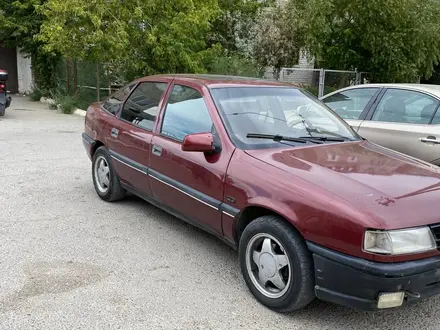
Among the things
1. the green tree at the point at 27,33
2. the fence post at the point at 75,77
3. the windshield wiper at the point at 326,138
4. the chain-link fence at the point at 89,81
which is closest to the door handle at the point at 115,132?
the windshield wiper at the point at 326,138

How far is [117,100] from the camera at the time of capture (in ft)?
18.2

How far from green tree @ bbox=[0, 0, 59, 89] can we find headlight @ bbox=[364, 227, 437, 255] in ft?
50.3

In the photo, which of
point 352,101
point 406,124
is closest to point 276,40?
point 352,101

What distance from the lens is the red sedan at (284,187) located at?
9.21 feet

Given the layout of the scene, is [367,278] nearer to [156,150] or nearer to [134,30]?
[156,150]

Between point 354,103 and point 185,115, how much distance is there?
10.2ft

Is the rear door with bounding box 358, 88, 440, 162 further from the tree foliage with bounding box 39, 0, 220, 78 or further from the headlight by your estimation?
the tree foliage with bounding box 39, 0, 220, 78

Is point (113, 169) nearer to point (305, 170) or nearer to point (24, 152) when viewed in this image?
point (305, 170)

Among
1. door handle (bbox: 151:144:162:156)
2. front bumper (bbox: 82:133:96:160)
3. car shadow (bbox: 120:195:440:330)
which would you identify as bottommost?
car shadow (bbox: 120:195:440:330)

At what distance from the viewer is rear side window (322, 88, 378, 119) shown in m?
6.36

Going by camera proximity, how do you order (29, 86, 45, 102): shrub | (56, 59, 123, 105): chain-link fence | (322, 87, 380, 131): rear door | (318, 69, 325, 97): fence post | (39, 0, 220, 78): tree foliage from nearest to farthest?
(322, 87, 380, 131): rear door
(39, 0, 220, 78): tree foliage
(318, 69, 325, 97): fence post
(56, 59, 123, 105): chain-link fence
(29, 86, 45, 102): shrub

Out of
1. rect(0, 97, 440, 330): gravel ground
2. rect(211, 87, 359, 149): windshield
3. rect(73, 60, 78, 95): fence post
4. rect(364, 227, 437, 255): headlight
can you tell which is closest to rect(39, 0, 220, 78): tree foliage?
rect(73, 60, 78, 95): fence post

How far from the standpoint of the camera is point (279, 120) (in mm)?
4133

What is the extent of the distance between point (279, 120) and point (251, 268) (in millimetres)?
1352
